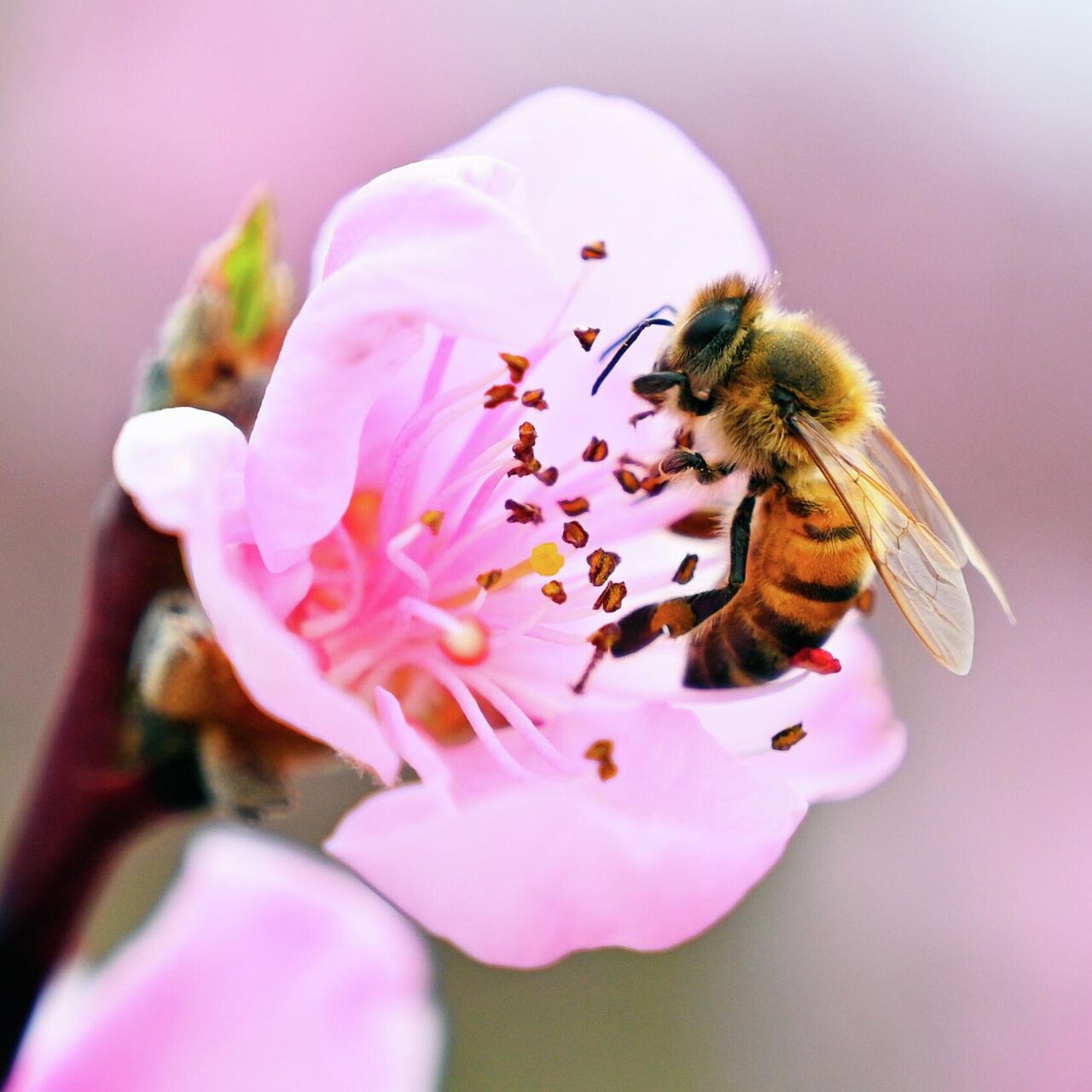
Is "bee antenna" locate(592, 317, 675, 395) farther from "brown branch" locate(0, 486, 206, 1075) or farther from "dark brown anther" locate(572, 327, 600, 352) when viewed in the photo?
"brown branch" locate(0, 486, 206, 1075)

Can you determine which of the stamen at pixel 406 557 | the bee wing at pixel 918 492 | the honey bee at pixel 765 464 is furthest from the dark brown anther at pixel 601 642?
the bee wing at pixel 918 492

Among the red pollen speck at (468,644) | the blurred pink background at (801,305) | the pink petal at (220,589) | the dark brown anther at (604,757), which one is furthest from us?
the blurred pink background at (801,305)

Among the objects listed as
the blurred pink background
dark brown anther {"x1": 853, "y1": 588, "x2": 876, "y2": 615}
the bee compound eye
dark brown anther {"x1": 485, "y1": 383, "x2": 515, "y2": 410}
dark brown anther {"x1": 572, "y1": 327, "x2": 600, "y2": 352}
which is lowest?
the blurred pink background

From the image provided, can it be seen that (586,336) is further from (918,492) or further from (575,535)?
(918,492)

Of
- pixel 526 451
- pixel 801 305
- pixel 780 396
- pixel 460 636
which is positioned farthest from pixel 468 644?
pixel 801 305

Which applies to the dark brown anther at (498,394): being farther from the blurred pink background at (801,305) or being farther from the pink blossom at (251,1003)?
the blurred pink background at (801,305)

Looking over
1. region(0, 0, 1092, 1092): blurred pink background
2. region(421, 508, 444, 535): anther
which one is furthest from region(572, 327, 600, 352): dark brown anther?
region(0, 0, 1092, 1092): blurred pink background
